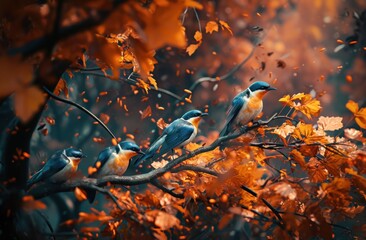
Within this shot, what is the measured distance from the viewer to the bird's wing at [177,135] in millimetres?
3795

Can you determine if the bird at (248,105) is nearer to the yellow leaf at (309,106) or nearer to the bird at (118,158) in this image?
the yellow leaf at (309,106)

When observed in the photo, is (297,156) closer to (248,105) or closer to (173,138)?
(248,105)

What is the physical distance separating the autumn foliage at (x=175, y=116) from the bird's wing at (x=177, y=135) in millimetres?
154

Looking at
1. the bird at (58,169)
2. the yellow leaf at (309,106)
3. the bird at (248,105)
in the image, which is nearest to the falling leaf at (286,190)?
the yellow leaf at (309,106)

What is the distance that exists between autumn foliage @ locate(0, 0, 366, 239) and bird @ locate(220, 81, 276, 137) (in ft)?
0.88

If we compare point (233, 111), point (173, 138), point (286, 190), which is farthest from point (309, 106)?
point (173, 138)

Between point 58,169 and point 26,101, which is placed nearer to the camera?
point 26,101

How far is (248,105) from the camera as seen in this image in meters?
3.58

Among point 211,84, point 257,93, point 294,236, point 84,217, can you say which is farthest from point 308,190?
point 211,84

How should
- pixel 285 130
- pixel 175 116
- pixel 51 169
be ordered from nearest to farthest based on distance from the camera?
pixel 285 130 → pixel 51 169 → pixel 175 116

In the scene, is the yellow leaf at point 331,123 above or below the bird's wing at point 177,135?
above

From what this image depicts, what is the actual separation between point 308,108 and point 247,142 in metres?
0.54

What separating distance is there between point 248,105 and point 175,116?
2706mm

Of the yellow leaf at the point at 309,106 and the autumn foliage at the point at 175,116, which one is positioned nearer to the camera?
the autumn foliage at the point at 175,116
